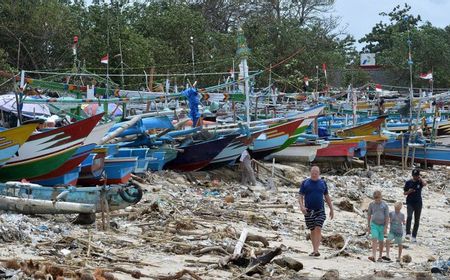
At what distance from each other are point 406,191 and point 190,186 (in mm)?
7001

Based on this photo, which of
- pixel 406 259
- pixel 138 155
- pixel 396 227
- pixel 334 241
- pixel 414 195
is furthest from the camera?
pixel 138 155

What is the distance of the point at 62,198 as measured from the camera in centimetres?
1364

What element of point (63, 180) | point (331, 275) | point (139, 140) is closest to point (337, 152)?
point (139, 140)

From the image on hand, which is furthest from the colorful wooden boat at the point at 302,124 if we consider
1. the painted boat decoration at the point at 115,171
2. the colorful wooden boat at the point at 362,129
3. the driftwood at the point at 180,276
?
the driftwood at the point at 180,276

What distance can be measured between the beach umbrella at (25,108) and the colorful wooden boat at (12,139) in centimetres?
635

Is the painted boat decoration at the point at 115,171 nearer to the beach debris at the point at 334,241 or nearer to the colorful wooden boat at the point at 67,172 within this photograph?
the colorful wooden boat at the point at 67,172

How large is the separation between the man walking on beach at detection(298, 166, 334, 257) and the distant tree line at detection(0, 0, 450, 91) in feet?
38.3

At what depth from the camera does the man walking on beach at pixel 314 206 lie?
12.9 metres

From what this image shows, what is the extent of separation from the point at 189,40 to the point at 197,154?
55.8 ft

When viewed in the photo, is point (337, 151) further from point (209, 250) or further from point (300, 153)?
point (209, 250)

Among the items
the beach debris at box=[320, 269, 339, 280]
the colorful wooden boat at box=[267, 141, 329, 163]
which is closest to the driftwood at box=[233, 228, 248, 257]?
the beach debris at box=[320, 269, 339, 280]

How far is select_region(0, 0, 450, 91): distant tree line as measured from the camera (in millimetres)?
33312

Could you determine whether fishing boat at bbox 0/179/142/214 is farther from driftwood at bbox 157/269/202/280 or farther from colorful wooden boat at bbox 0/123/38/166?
driftwood at bbox 157/269/202/280

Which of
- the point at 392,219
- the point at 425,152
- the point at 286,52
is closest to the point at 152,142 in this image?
the point at 392,219
